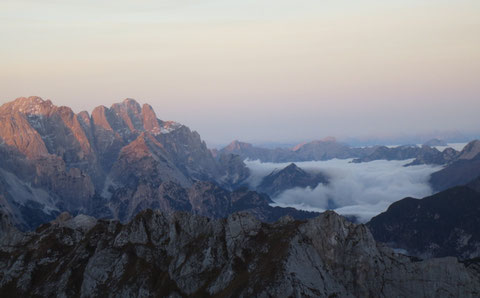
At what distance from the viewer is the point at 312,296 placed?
7869 inches

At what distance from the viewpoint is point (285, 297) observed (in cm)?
19938

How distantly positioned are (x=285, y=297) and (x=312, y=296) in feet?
29.8
